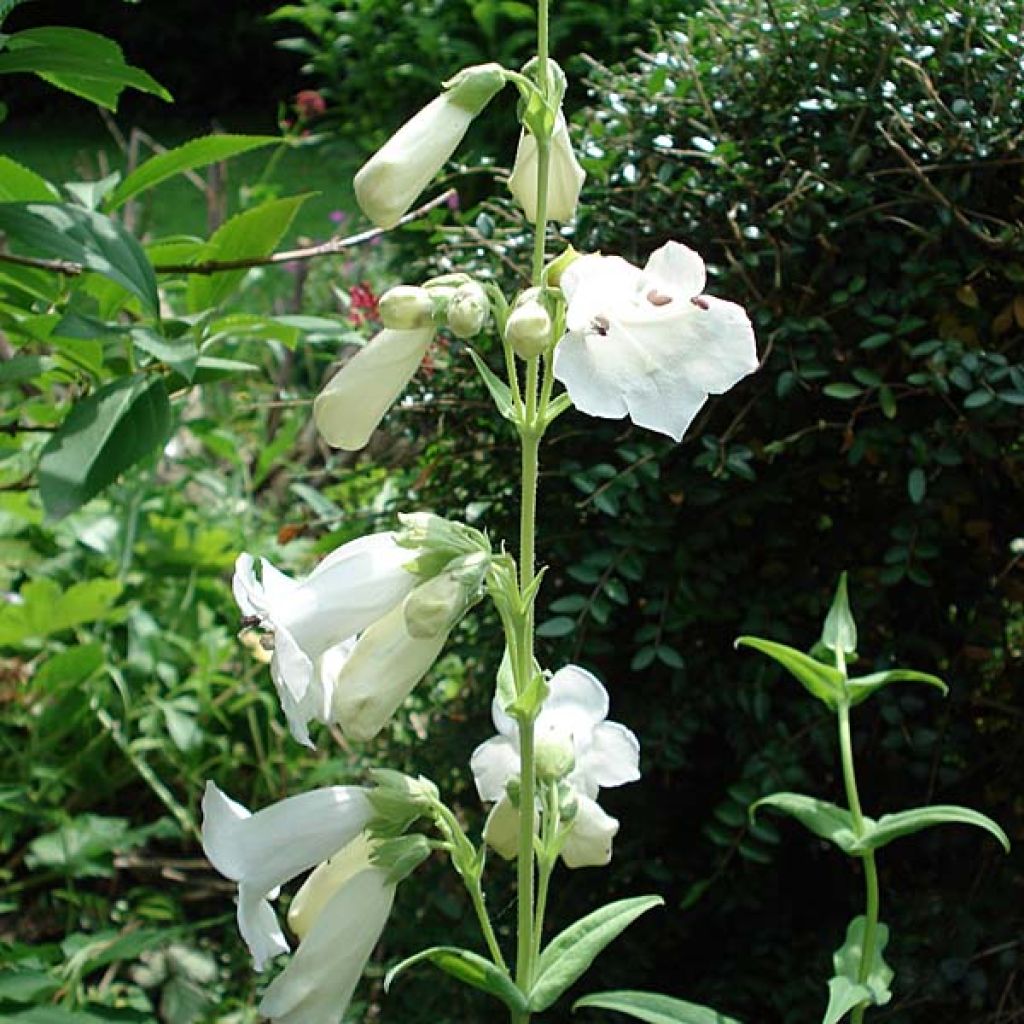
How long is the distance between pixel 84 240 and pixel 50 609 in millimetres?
1453

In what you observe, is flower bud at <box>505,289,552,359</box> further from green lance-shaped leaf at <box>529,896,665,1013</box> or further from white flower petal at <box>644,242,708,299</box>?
green lance-shaped leaf at <box>529,896,665,1013</box>

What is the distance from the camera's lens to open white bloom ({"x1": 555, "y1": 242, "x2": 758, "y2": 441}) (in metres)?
1.08

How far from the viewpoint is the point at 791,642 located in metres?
2.09

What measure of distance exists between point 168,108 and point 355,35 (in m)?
6.84

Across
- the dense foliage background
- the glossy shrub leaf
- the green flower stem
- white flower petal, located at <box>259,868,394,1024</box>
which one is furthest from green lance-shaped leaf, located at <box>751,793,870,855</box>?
the glossy shrub leaf

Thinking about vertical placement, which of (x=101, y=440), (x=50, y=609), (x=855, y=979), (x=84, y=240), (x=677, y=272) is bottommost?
(x=50, y=609)

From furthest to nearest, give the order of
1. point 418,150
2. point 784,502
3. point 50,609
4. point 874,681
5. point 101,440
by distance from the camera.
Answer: point 50,609 → point 784,502 → point 874,681 → point 101,440 → point 418,150

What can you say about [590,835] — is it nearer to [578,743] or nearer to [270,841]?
[578,743]

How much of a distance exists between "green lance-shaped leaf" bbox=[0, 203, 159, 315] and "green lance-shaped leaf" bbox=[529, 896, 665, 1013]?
73 cm

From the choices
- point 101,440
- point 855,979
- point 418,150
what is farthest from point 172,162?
point 855,979

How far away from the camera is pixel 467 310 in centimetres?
112

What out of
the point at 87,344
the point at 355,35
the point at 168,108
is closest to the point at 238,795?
the point at 87,344

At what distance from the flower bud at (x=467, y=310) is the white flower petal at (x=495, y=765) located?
20.9 inches

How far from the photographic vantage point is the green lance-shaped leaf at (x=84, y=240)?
4.49ft
